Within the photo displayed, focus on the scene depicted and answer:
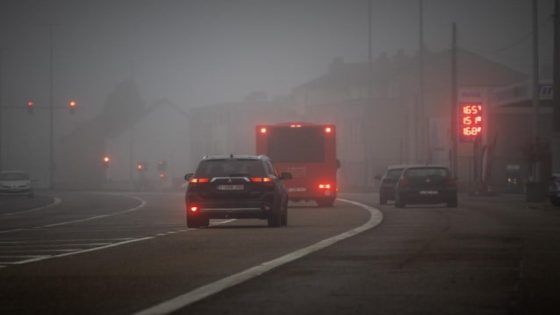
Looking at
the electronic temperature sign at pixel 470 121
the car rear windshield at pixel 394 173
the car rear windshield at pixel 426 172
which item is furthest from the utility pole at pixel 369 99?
the car rear windshield at pixel 426 172

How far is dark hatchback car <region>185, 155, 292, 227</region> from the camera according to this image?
26.9 meters

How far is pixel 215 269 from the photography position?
15.3 metres

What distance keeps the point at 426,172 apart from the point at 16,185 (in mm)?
35255

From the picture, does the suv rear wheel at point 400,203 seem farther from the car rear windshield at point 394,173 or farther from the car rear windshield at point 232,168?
the car rear windshield at point 232,168

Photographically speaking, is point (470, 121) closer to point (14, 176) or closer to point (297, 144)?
point (14, 176)

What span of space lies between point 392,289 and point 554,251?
654cm

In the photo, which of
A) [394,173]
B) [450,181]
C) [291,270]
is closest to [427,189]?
[450,181]

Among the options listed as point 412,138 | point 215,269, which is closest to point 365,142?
point 412,138

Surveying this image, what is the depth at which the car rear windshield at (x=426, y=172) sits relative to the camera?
43094 mm

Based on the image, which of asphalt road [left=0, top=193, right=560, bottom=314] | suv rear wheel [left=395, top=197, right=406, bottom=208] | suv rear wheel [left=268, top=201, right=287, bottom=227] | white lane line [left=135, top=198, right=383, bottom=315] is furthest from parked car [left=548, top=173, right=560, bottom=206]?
white lane line [left=135, top=198, right=383, bottom=315]

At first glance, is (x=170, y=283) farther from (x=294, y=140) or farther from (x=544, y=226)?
(x=294, y=140)

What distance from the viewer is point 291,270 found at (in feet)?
48.7

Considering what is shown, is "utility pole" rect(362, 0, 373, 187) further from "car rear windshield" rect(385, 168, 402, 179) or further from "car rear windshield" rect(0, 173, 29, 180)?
"car rear windshield" rect(385, 168, 402, 179)

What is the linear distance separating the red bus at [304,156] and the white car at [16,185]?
3093 cm
